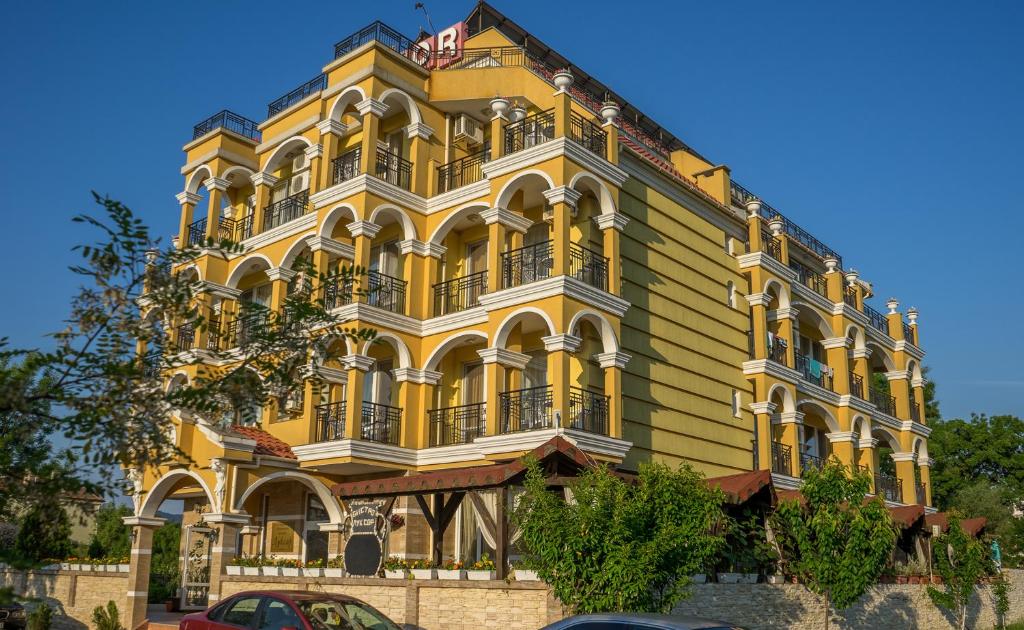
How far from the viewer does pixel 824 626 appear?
21812 mm

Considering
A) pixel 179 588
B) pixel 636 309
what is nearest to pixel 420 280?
pixel 636 309

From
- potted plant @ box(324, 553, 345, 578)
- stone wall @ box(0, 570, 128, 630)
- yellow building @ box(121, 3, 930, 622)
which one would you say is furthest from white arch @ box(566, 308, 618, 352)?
stone wall @ box(0, 570, 128, 630)

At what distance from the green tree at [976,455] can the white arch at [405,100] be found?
42.6m

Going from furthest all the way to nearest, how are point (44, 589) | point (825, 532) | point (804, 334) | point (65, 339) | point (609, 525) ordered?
point (804, 334)
point (44, 589)
point (825, 532)
point (609, 525)
point (65, 339)

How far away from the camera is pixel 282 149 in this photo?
3045cm

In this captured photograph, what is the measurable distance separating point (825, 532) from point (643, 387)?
7.42m

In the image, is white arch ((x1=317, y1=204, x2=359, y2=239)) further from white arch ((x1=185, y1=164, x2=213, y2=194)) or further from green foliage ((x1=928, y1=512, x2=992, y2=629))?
green foliage ((x1=928, y1=512, x2=992, y2=629))

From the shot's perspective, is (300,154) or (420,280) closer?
(420,280)

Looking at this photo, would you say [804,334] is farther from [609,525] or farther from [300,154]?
[609,525]

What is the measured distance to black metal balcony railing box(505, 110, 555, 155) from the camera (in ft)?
83.8

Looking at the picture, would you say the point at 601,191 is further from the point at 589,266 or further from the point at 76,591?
the point at 76,591

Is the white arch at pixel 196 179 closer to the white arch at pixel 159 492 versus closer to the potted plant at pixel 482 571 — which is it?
the white arch at pixel 159 492

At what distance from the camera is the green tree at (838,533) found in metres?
20.1

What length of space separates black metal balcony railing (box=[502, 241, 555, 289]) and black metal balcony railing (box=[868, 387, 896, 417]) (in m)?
20.1
